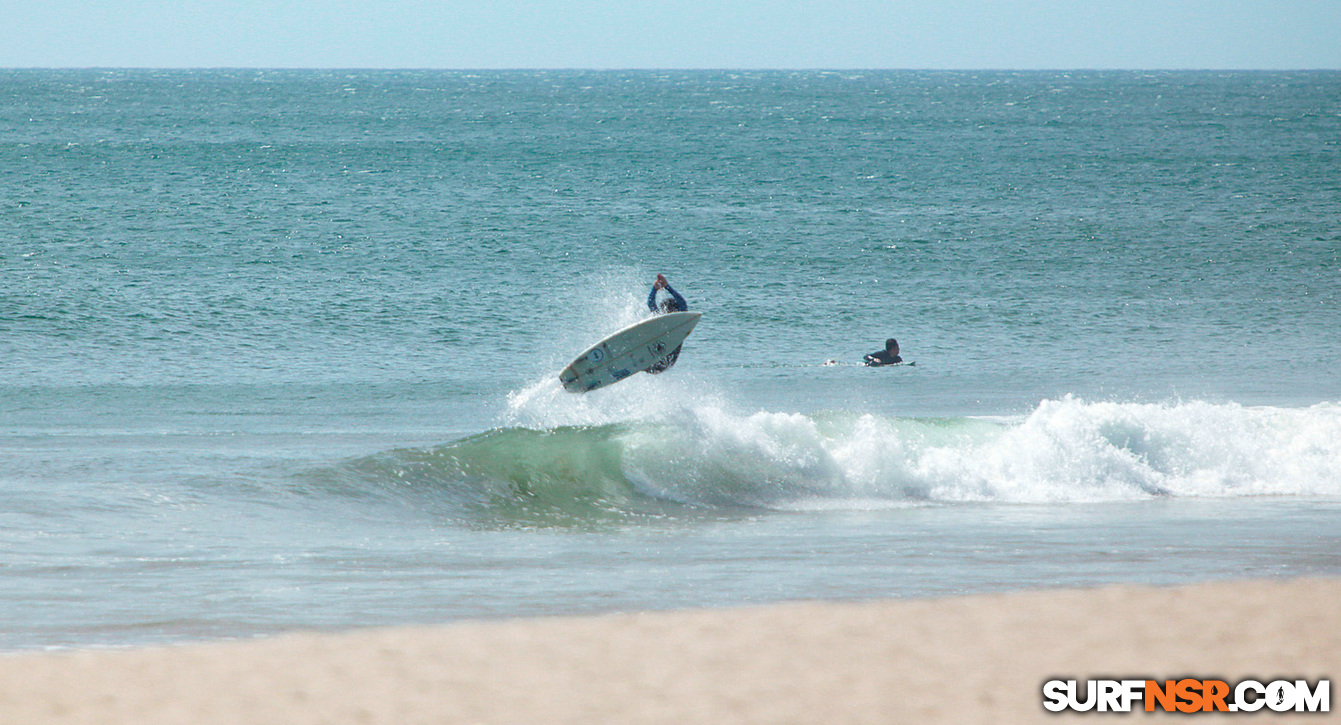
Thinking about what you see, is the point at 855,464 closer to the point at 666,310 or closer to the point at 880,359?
the point at 666,310

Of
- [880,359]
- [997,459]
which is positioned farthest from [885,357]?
[997,459]

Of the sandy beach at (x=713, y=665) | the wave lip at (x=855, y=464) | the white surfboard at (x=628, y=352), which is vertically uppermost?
the white surfboard at (x=628, y=352)

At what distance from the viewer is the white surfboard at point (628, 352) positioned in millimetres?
16359

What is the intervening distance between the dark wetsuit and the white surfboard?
8407 millimetres

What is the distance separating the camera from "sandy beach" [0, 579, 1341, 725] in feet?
21.7

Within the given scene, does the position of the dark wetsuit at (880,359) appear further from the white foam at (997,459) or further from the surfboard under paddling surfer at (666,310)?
the surfboard under paddling surfer at (666,310)

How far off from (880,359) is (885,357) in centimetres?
14

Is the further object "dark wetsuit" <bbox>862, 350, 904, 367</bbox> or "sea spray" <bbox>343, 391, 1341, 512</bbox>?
"dark wetsuit" <bbox>862, 350, 904, 367</bbox>

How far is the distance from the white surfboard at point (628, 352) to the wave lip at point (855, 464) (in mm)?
798

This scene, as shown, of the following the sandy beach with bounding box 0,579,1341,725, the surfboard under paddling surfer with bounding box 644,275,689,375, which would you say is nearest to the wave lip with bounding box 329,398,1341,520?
the surfboard under paddling surfer with bounding box 644,275,689,375

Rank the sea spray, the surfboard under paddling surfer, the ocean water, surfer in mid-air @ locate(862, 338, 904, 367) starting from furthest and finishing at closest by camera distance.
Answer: surfer in mid-air @ locate(862, 338, 904, 367) → the surfboard under paddling surfer → the sea spray → the ocean water

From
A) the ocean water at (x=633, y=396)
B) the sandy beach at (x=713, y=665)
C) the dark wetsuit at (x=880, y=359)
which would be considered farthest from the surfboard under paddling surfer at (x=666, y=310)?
the dark wetsuit at (x=880, y=359)

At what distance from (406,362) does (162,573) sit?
14311mm

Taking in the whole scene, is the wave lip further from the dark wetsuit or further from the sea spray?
the dark wetsuit
